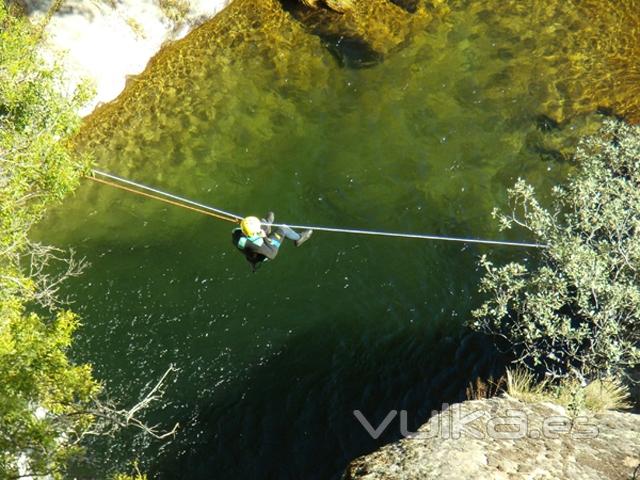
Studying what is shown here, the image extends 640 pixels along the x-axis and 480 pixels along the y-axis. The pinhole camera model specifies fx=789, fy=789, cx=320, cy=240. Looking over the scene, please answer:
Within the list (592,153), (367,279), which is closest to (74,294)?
(367,279)

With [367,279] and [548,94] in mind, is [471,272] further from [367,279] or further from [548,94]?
[548,94]

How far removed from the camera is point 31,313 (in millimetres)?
12570

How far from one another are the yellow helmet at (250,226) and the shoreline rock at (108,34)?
31.6ft

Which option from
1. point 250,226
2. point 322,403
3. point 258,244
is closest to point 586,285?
point 322,403

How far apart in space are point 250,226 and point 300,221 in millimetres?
5063

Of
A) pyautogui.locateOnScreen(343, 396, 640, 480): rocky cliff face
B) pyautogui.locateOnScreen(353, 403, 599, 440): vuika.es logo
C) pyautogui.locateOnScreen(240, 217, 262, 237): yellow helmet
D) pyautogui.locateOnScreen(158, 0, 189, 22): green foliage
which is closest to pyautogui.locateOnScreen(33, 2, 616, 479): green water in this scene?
A: pyautogui.locateOnScreen(158, 0, 189, 22): green foliage

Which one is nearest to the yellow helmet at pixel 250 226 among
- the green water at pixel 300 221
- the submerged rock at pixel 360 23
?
the green water at pixel 300 221

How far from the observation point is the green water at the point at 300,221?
15.4 meters

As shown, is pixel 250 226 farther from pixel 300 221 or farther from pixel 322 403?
pixel 300 221

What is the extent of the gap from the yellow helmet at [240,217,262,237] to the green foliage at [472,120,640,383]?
4177 mm

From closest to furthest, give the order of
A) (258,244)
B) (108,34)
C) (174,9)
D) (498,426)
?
(498,426) < (258,244) < (108,34) < (174,9)

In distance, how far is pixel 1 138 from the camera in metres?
14.0

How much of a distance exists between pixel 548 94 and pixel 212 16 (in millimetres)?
10205

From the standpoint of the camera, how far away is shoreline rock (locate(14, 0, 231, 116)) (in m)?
21.3
